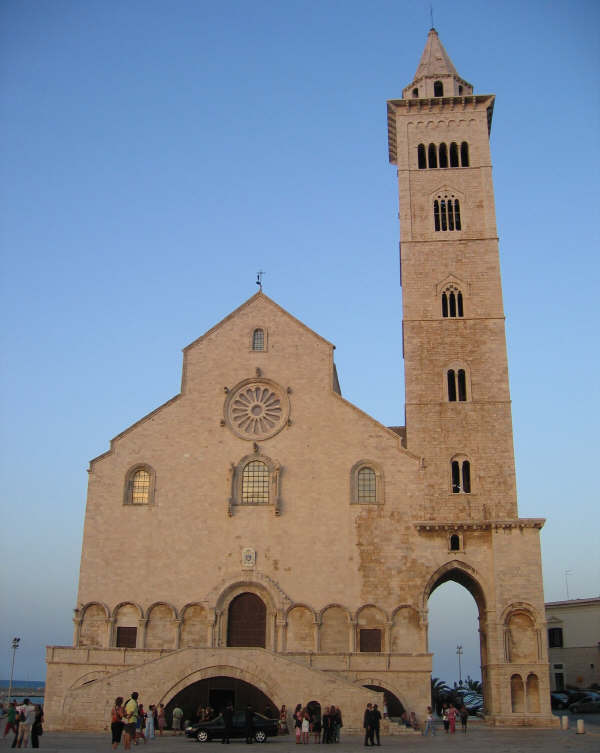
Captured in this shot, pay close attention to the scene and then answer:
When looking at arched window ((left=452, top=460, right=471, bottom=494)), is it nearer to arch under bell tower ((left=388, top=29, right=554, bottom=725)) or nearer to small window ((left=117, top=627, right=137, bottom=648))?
arch under bell tower ((left=388, top=29, right=554, bottom=725))

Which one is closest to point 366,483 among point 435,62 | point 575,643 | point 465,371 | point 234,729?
point 465,371

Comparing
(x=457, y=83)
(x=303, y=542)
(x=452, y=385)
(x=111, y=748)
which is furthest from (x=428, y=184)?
(x=111, y=748)

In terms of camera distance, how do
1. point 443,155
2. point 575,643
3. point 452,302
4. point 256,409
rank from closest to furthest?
point 256,409 → point 452,302 → point 443,155 → point 575,643

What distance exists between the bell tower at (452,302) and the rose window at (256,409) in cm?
610

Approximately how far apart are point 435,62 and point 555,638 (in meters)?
41.6

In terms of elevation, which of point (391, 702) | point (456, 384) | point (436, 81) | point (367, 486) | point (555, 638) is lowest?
point (391, 702)

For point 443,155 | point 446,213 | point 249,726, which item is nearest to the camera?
point 249,726

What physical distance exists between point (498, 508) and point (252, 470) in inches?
439

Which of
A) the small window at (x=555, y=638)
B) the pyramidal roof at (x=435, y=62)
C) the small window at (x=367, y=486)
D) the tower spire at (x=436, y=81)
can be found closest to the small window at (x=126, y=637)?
the small window at (x=367, y=486)

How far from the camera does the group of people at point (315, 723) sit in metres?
25.8

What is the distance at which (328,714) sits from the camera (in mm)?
26250

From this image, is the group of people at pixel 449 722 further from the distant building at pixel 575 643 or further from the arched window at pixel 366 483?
the distant building at pixel 575 643

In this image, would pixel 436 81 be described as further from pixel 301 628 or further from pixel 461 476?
pixel 301 628

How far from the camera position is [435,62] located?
46094mm
